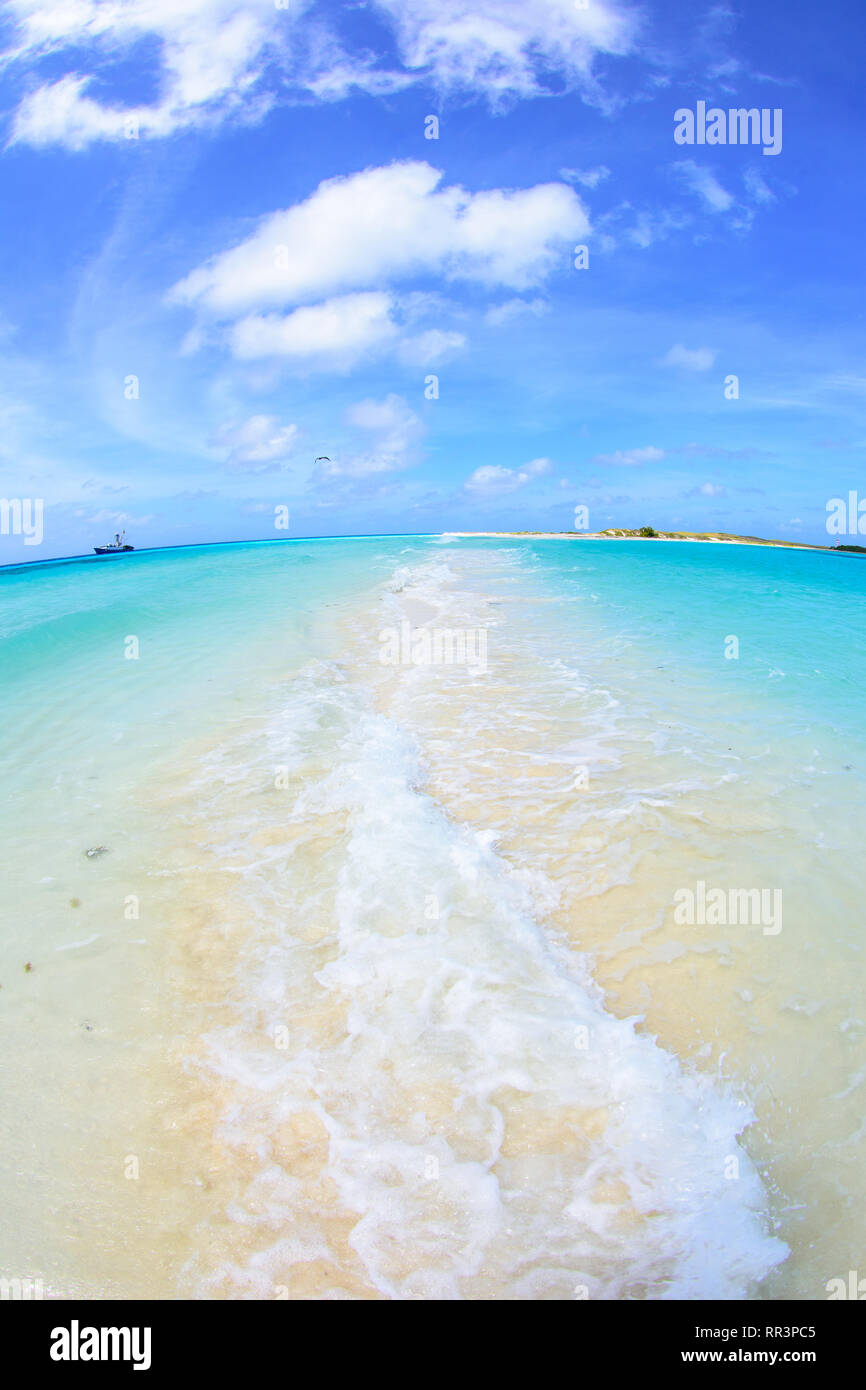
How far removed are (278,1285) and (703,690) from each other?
930cm

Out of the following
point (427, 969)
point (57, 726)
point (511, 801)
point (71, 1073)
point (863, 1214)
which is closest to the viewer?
point (863, 1214)

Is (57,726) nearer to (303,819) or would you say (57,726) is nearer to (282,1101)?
(303,819)

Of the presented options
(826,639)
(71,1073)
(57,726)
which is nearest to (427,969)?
(71,1073)

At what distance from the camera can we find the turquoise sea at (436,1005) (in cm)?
239

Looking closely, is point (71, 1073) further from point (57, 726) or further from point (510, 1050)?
point (57, 726)

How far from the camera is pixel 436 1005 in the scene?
3.50 m

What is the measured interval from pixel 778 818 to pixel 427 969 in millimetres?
3693

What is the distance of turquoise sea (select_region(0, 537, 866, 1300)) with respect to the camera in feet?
7.84

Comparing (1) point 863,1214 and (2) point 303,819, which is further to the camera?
(2) point 303,819

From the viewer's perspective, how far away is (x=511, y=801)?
595 cm
